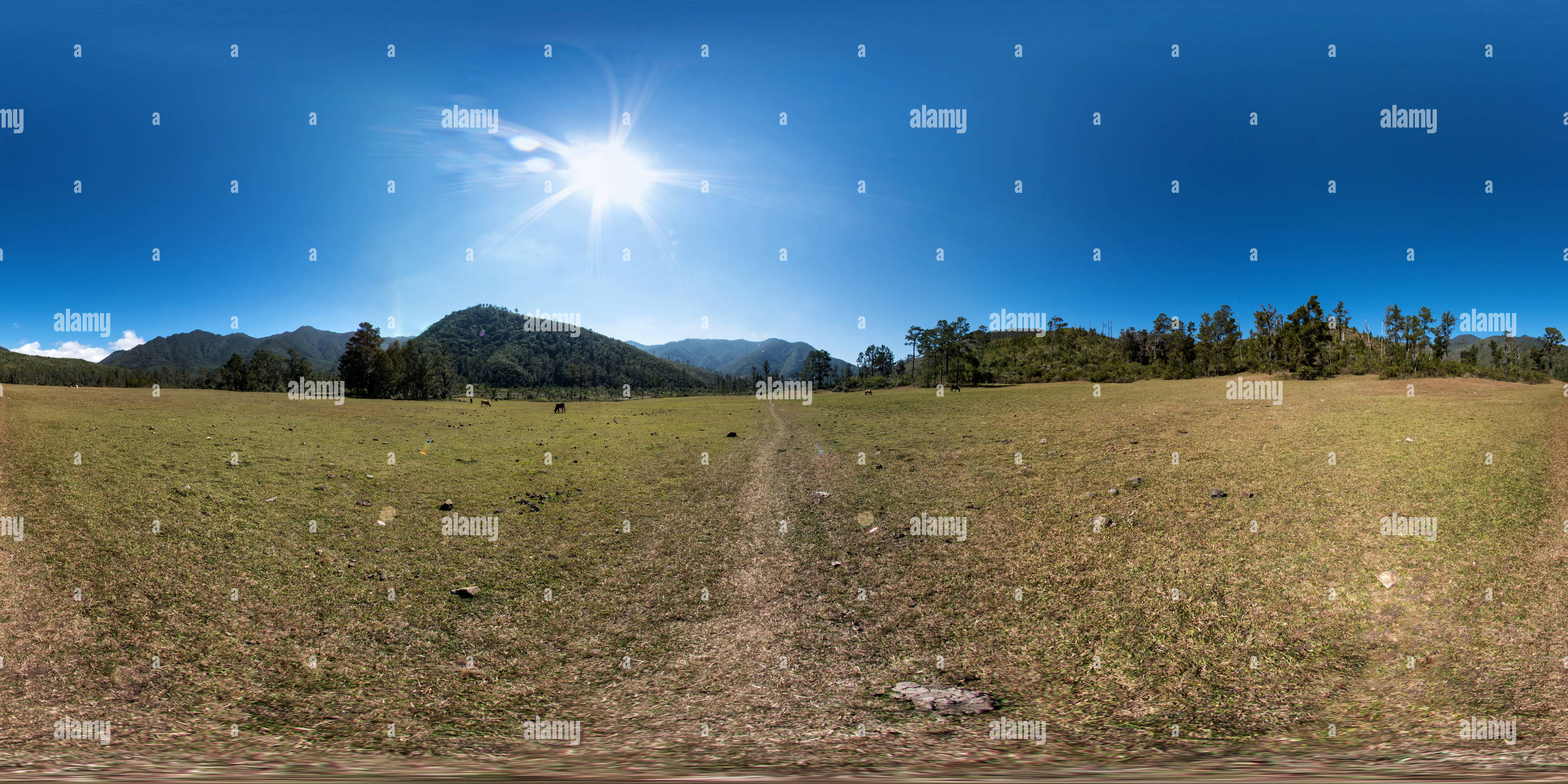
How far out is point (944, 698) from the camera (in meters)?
4.74

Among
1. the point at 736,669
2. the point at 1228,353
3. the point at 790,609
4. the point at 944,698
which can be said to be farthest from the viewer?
the point at 1228,353

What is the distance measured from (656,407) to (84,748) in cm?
4754

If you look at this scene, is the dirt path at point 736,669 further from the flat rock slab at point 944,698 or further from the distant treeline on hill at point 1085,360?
the distant treeline on hill at point 1085,360

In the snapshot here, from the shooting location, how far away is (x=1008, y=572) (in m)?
7.30

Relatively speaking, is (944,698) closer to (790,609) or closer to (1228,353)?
(790,609)

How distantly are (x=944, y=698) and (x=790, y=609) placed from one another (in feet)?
7.24

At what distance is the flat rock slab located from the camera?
15.1 ft

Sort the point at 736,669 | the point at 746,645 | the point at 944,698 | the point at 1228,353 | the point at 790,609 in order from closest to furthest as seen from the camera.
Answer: the point at 944,698 → the point at 736,669 → the point at 746,645 → the point at 790,609 → the point at 1228,353

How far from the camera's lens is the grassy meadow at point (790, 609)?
4.34 m

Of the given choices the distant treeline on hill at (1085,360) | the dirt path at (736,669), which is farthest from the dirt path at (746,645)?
the distant treeline on hill at (1085,360)

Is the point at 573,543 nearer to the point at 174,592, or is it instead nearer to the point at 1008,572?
the point at 174,592

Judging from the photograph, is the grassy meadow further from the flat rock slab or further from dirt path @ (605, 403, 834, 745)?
the flat rock slab

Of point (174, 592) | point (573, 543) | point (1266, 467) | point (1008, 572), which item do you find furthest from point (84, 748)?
point (1266, 467)

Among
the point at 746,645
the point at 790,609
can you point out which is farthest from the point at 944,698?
the point at 790,609
